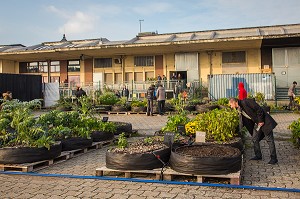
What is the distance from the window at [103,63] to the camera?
27.0m

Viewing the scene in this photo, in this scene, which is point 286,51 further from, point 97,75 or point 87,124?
point 87,124

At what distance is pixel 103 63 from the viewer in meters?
27.2

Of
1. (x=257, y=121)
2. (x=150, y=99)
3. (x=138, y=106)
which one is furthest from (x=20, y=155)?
(x=138, y=106)

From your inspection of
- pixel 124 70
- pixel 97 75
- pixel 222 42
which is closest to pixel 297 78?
pixel 222 42

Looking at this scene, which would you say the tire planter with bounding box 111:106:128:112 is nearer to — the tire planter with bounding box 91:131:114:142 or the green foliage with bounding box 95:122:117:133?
the green foliage with bounding box 95:122:117:133

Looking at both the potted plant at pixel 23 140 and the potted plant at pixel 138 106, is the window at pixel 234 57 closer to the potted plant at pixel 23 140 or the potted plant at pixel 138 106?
the potted plant at pixel 138 106

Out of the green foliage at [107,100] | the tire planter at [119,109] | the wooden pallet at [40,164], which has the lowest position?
the wooden pallet at [40,164]

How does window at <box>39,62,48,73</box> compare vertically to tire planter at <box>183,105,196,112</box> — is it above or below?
above

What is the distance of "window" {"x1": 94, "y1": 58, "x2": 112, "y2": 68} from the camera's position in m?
27.0

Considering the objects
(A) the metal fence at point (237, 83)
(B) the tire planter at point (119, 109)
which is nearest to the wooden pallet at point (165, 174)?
(B) the tire planter at point (119, 109)

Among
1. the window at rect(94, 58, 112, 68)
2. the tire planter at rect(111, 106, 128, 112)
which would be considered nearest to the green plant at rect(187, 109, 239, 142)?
the tire planter at rect(111, 106, 128, 112)

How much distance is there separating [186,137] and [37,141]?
343 centimetres

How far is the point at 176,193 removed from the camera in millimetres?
4711

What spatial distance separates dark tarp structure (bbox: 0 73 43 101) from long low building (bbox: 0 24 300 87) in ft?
11.0
